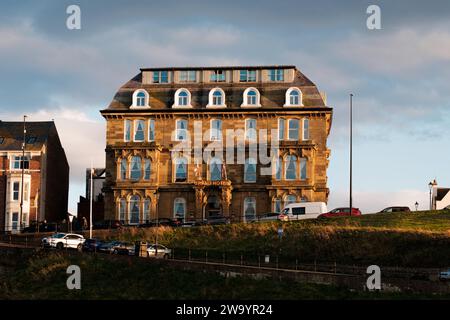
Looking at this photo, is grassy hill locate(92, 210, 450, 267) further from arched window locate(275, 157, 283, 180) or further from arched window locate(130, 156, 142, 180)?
arched window locate(130, 156, 142, 180)

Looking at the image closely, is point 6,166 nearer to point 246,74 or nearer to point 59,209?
point 59,209

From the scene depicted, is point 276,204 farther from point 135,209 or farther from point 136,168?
point 136,168

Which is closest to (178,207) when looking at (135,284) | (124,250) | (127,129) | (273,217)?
(127,129)

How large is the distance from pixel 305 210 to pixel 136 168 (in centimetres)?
1802

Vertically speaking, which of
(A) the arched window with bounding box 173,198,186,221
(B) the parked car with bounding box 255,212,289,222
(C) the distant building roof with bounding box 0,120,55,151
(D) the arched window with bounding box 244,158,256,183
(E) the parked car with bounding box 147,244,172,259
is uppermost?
(C) the distant building roof with bounding box 0,120,55,151

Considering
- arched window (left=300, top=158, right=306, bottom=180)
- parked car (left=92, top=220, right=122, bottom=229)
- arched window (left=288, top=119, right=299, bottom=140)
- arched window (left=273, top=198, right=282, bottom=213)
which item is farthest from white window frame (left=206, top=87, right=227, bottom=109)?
parked car (left=92, top=220, right=122, bottom=229)

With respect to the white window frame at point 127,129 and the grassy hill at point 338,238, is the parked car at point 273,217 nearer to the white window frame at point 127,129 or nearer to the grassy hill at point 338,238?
the grassy hill at point 338,238

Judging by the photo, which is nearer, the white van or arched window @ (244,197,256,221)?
the white van

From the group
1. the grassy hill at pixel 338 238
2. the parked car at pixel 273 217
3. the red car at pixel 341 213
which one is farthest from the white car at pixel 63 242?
the red car at pixel 341 213

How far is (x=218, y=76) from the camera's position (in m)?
104

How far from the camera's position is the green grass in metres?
59.2

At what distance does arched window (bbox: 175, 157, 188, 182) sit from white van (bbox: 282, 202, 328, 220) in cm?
1303

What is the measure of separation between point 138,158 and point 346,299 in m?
46.2

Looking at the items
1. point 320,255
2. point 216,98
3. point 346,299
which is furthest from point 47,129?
point 346,299
